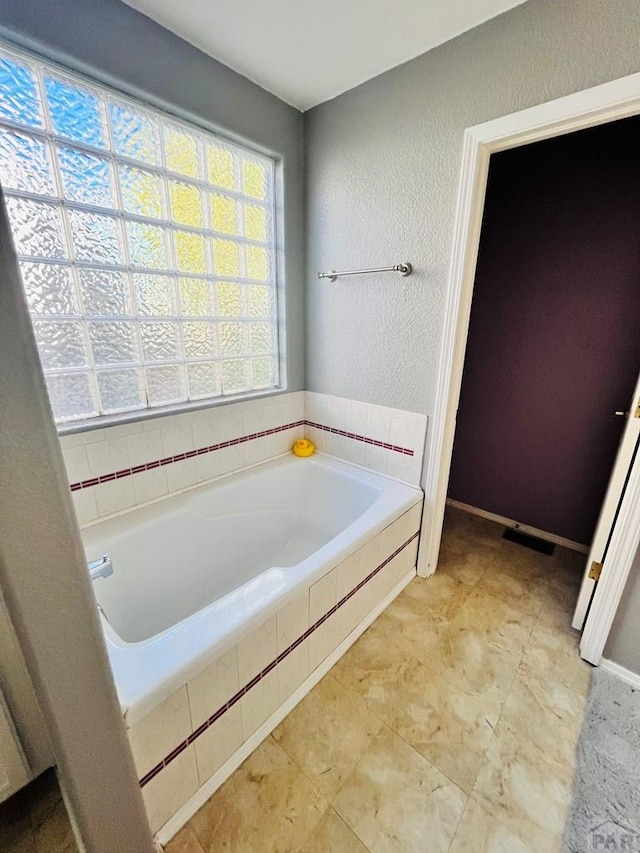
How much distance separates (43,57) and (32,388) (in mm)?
1362

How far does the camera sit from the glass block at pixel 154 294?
1.45 m

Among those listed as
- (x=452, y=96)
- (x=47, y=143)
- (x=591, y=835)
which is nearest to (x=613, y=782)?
(x=591, y=835)

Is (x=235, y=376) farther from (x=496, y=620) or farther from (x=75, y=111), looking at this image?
(x=496, y=620)

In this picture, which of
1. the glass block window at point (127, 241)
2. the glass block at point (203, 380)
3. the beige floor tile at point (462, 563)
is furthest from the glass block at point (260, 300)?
the beige floor tile at point (462, 563)

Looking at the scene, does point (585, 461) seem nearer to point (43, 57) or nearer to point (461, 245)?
point (461, 245)

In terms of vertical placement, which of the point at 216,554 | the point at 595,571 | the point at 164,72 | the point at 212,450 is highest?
the point at 164,72

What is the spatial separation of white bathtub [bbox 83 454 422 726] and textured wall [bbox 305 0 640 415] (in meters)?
0.55

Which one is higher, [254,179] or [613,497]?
[254,179]

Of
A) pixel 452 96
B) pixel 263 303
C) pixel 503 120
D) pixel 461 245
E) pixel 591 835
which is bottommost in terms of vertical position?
pixel 591 835

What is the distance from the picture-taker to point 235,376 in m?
1.89

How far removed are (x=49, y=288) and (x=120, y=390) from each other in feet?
1.40

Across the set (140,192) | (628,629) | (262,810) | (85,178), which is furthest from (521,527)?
(85,178)

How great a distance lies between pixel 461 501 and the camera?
257 centimetres

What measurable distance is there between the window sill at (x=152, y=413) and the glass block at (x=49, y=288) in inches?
16.5
